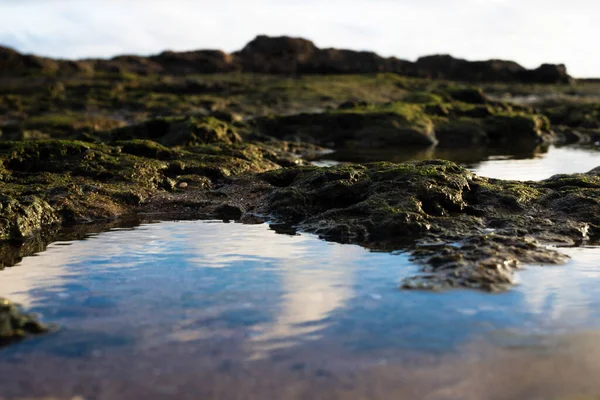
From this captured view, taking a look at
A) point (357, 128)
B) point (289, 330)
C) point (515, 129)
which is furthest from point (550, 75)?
point (289, 330)

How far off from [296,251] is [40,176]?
6310mm

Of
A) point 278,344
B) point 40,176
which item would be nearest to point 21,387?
point 278,344

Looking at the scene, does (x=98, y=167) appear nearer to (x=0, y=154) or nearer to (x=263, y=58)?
(x=0, y=154)

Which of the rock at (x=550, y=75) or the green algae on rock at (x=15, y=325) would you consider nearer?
the green algae on rock at (x=15, y=325)

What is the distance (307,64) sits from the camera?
97.7 metres

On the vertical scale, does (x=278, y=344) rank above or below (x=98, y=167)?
below

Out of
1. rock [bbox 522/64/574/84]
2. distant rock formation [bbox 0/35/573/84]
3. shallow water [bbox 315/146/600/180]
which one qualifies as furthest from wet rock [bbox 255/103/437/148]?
rock [bbox 522/64/574/84]

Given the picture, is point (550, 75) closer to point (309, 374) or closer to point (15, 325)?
point (309, 374)

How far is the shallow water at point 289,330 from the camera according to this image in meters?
4.86

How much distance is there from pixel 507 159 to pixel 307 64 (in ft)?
253

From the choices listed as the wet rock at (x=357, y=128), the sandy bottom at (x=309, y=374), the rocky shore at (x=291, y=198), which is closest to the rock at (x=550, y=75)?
the wet rock at (x=357, y=128)

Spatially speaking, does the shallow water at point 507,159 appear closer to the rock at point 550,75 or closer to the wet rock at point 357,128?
the wet rock at point 357,128

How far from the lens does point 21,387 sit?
482 cm

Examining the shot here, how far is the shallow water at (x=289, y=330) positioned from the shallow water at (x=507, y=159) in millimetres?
11208
